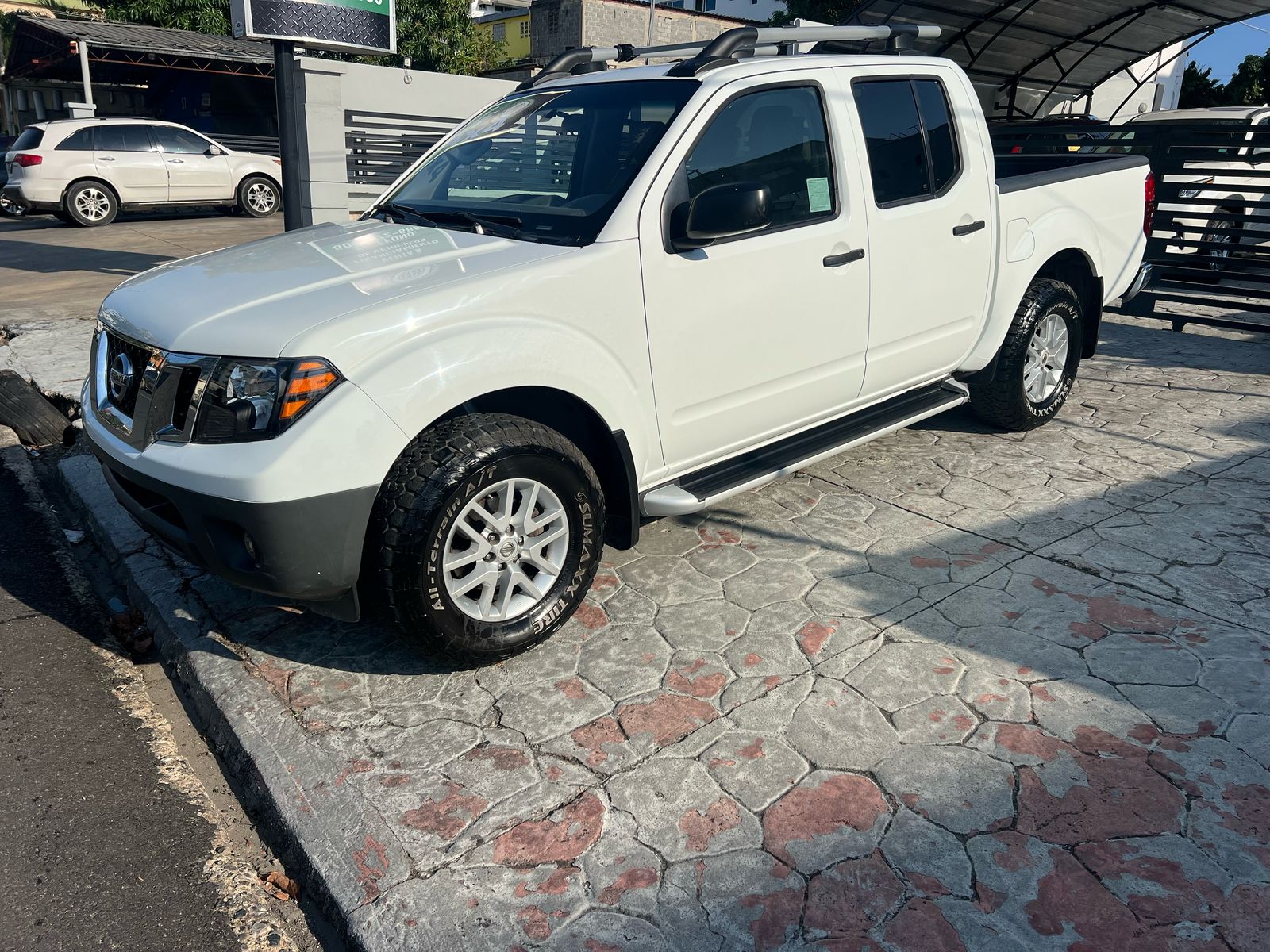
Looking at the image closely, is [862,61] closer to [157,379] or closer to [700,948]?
[157,379]

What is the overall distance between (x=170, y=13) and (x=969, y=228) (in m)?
30.8

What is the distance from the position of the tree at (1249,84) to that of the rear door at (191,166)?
31.8 m

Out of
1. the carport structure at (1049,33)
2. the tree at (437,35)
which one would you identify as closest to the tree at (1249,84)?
the carport structure at (1049,33)

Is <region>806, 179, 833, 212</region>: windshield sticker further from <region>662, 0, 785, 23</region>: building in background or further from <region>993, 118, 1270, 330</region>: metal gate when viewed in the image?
<region>662, 0, 785, 23</region>: building in background

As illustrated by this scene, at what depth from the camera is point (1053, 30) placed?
45.0 feet

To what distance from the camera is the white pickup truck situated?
3010 millimetres

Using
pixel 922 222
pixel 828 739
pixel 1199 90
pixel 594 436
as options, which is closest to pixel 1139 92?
pixel 1199 90

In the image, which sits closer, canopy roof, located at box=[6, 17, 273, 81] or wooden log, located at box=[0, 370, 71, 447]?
wooden log, located at box=[0, 370, 71, 447]

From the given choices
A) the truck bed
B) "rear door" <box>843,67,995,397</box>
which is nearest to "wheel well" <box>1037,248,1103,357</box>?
the truck bed

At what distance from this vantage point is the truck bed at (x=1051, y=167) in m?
5.37

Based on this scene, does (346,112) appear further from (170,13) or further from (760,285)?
(170,13)

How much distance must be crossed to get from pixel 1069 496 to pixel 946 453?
0.81 meters

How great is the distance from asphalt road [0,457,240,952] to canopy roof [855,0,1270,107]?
1133cm

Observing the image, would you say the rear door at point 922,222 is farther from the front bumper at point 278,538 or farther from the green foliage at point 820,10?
the green foliage at point 820,10
